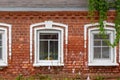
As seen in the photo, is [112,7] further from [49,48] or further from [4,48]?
[4,48]

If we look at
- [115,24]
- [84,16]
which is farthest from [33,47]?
[115,24]

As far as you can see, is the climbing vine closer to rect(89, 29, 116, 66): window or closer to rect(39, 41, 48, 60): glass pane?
rect(89, 29, 116, 66): window

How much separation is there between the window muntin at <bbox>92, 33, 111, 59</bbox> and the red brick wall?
473 millimetres

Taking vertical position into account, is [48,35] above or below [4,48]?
above

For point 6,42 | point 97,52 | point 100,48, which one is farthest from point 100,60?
point 6,42

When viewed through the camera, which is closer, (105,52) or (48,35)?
(48,35)

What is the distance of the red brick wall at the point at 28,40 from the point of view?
42.3 feet

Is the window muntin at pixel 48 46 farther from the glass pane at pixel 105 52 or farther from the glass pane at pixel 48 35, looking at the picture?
the glass pane at pixel 105 52

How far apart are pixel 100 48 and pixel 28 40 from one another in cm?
272

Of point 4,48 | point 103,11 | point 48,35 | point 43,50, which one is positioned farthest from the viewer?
point 43,50

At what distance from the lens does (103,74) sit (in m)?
13.2

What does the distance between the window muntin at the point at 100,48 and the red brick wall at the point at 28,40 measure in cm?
47

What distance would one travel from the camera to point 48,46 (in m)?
13.2

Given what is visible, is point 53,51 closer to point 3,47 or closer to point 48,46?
point 48,46
